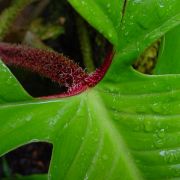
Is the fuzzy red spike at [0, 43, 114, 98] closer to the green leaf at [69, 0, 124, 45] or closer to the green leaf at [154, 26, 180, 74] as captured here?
the green leaf at [69, 0, 124, 45]

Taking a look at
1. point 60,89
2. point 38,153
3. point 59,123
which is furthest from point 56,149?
point 38,153

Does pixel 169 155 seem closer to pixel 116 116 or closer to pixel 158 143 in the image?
pixel 158 143

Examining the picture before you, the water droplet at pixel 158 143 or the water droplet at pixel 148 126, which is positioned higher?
the water droplet at pixel 148 126

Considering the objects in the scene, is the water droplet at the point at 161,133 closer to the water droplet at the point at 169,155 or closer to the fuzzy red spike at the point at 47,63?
the water droplet at the point at 169,155

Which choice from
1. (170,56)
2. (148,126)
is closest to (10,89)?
(148,126)

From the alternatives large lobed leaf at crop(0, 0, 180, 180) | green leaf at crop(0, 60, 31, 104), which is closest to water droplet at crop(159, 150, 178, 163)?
large lobed leaf at crop(0, 0, 180, 180)

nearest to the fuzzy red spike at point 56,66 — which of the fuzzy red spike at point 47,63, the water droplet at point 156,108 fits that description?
the fuzzy red spike at point 47,63
